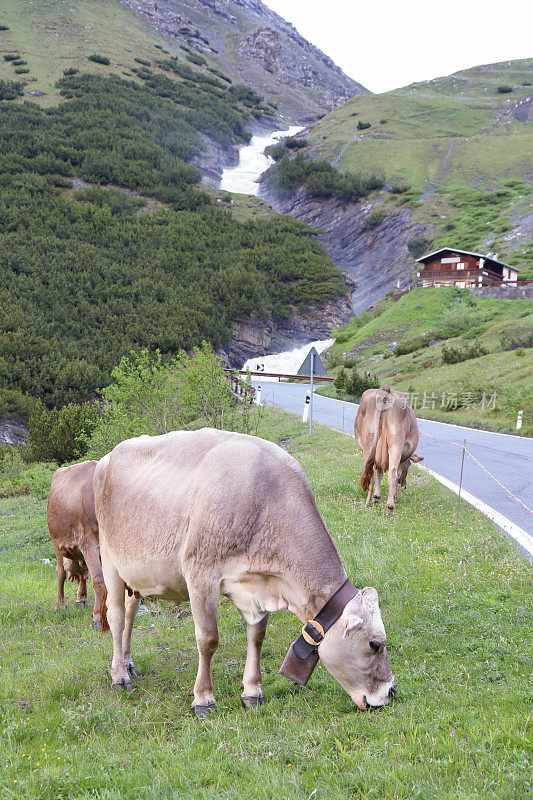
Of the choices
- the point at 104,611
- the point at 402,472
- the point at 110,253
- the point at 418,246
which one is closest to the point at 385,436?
the point at 402,472

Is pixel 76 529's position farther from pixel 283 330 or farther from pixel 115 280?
pixel 283 330

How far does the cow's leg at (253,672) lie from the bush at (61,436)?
16839 millimetres

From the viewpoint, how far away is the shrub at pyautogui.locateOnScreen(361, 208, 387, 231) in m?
79.3

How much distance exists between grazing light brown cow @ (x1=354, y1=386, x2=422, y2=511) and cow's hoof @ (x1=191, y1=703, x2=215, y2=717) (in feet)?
19.4

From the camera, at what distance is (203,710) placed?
4449 mm

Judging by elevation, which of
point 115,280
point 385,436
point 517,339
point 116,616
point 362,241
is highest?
point 362,241

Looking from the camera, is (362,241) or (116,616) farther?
(362,241)

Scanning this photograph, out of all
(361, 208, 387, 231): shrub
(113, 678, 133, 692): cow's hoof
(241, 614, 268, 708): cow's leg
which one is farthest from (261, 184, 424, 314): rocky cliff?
(241, 614, 268, 708): cow's leg

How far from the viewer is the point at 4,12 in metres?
124

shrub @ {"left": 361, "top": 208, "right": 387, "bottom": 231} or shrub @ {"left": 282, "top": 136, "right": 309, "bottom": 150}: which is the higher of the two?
shrub @ {"left": 282, "top": 136, "right": 309, "bottom": 150}

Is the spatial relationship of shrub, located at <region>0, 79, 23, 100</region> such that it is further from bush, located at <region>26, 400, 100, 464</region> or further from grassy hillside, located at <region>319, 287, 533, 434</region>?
bush, located at <region>26, 400, 100, 464</region>

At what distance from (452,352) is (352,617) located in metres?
29.4

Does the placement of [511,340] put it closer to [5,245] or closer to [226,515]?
[226,515]

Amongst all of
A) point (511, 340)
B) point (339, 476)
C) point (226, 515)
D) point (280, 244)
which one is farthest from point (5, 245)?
point (226, 515)
